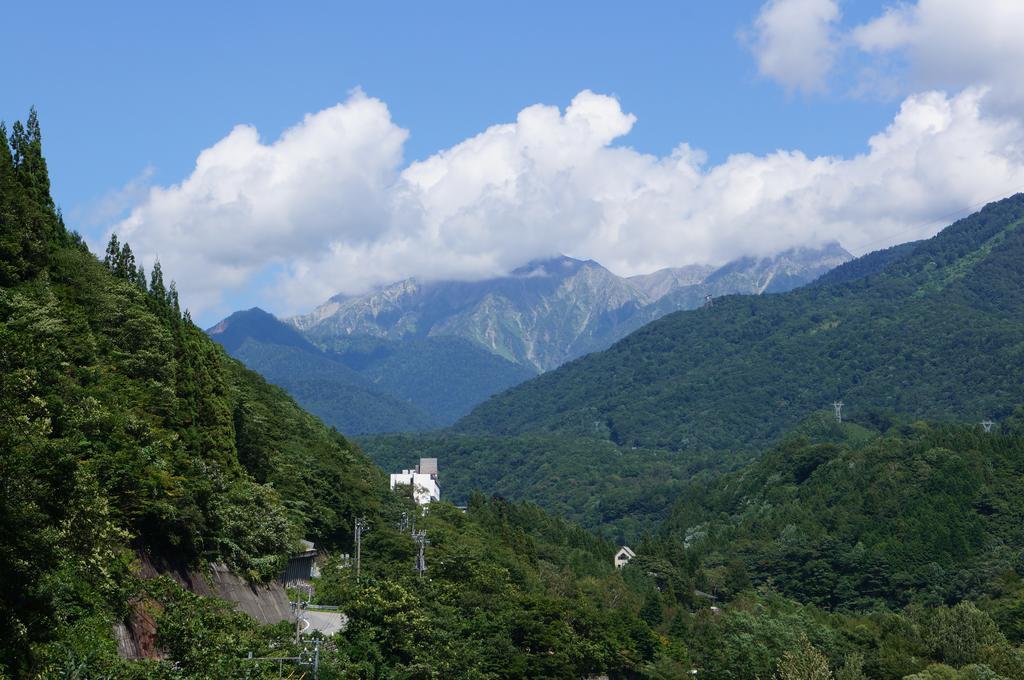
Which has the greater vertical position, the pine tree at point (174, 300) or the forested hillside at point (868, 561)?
the pine tree at point (174, 300)

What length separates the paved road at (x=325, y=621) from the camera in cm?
5971

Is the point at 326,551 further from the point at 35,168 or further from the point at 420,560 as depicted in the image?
the point at 35,168

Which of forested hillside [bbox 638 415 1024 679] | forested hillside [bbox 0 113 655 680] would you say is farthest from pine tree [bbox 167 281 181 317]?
forested hillside [bbox 638 415 1024 679]

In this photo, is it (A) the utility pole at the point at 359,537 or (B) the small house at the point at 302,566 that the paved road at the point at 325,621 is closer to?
(B) the small house at the point at 302,566

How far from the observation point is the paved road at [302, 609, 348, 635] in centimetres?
5971

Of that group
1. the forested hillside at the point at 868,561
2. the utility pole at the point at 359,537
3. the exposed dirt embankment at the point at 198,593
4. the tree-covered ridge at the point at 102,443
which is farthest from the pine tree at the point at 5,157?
the forested hillside at the point at 868,561

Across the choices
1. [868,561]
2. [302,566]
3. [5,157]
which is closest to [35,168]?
[5,157]

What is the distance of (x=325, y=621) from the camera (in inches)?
2469

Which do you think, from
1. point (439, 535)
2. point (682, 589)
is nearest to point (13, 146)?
point (439, 535)

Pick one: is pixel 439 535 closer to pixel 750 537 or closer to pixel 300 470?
pixel 300 470

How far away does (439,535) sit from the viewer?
301 feet

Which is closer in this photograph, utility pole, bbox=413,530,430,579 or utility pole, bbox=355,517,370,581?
utility pole, bbox=413,530,430,579

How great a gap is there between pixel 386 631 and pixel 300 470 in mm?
29177

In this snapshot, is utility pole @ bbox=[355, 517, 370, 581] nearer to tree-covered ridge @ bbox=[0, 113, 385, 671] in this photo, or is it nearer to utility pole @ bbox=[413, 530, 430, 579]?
tree-covered ridge @ bbox=[0, 113, 385, 671]
